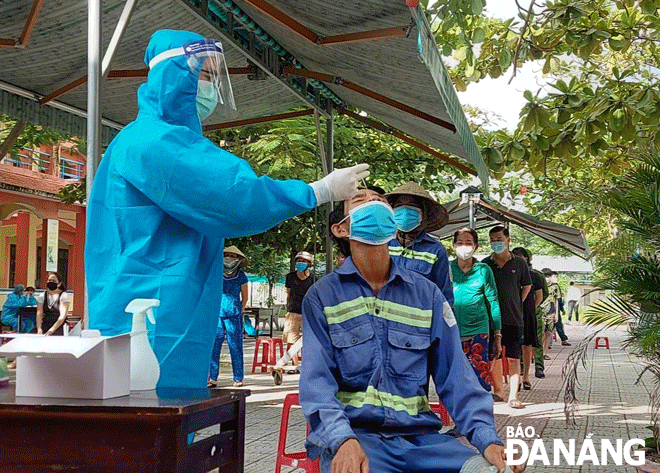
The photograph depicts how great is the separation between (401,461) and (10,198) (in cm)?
2681

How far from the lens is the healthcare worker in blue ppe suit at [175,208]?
2.97m

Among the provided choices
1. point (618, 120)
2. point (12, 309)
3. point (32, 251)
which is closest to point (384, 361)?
point (618, 120)

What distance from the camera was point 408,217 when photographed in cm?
672

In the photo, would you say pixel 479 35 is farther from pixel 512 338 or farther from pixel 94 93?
pixel 94 93

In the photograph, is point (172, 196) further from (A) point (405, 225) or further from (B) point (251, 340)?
(B) point (251, 340)

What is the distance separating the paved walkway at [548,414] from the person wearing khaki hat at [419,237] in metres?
1.57

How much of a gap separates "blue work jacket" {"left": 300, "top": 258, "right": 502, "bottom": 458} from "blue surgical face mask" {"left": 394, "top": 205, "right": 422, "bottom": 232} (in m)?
3.04

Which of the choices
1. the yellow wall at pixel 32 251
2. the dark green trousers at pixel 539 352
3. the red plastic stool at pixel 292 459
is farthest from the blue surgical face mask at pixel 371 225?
the yellow wall at pixel 32 251

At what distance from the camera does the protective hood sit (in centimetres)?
330

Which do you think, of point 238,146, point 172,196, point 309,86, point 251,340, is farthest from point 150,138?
point 251,340

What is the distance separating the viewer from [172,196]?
2.99 metres

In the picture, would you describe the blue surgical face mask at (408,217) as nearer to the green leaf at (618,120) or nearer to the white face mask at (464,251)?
the white face mask at (464,251)

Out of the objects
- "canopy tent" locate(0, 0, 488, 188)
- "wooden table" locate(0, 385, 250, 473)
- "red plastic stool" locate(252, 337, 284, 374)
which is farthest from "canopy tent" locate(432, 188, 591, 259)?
"wooden table" locate(0, 385, 250, 473)

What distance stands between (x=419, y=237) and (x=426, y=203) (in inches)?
12.2
